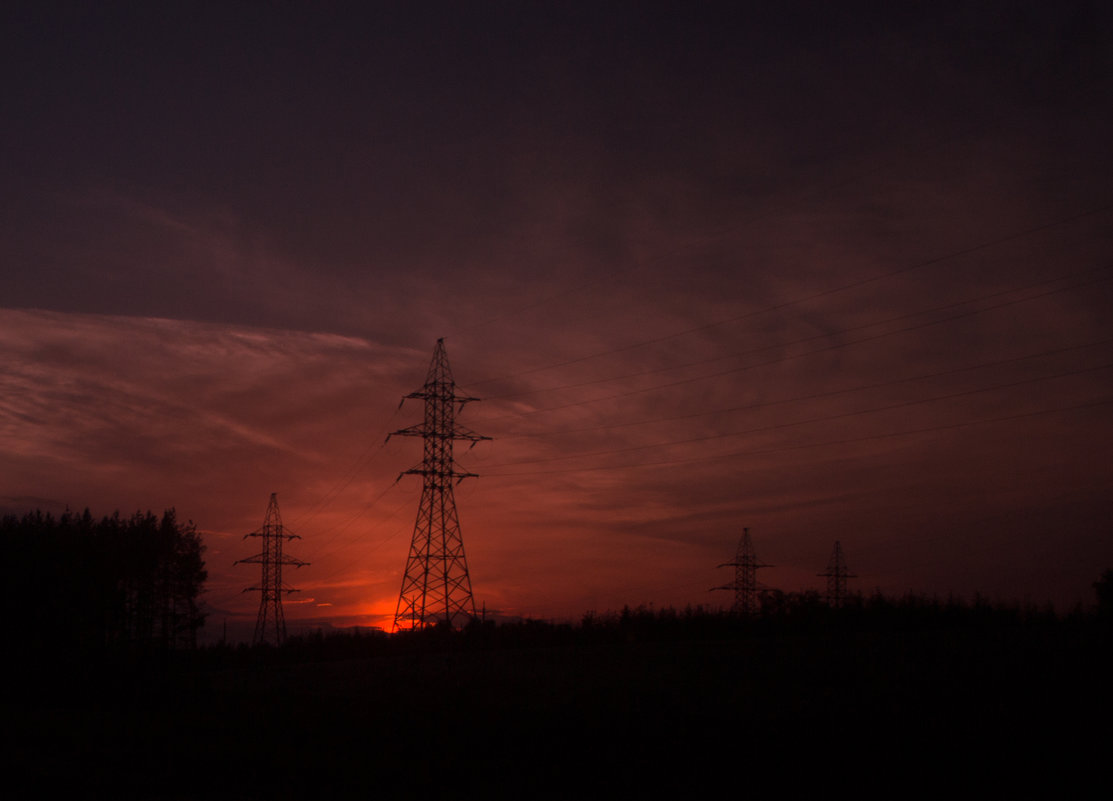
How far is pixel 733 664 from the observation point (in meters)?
26.5

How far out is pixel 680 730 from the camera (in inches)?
804

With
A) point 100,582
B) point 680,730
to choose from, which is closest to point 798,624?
point 680,730

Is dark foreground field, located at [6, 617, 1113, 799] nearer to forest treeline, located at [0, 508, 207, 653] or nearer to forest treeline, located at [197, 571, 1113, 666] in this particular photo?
forest treeline, located at [197, 571, 1113, 666]

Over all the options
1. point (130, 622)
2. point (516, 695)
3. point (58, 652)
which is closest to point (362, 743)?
point (516, 695)

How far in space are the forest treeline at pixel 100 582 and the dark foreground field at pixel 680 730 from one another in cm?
4402

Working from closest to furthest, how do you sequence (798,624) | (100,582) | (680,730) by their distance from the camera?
1. (680,730)
2. (798,624)
3. (100,582)

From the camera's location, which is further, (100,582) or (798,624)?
(100,582)

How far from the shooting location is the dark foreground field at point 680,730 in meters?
16.0

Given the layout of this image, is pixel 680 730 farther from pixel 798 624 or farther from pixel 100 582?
pixel 100 582

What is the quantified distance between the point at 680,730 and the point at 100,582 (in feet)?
246

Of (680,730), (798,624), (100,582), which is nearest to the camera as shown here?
(680,730)

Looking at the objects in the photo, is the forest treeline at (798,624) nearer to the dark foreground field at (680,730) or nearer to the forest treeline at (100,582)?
the dark foreground field at (680,730)

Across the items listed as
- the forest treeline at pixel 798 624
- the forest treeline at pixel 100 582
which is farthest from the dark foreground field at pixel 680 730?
the forest treeline at pixel 100 582

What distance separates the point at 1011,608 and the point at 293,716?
25.1 metres
